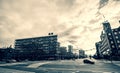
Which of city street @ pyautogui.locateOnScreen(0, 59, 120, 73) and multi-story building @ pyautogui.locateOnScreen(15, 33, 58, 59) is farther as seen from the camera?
multi-story building @ pyautogui.locateOnScreen(15, 33, 58, 59)

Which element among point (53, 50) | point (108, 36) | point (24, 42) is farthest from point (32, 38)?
point (108, 36)

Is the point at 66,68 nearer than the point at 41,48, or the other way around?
the point at 66,68

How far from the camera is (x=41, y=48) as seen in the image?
392 ft

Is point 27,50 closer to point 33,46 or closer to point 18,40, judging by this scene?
point 33,46

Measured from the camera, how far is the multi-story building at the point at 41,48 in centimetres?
10588

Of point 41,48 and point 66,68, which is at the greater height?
point 41,48

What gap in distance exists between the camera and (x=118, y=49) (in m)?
79.7

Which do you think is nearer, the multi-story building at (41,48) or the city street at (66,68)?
the city street at (66,68)

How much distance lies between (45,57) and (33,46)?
16.3m

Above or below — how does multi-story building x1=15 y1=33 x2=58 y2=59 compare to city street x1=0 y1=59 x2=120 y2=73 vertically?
above

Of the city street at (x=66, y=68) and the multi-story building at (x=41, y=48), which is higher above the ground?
the multi-story building at (x=41, y=48)

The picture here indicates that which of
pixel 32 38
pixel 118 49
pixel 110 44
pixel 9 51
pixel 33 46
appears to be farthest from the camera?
pixel 32 38

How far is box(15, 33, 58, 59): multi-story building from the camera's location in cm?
10588

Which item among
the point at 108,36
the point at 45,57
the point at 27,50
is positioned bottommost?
the point at 45,57
